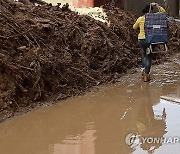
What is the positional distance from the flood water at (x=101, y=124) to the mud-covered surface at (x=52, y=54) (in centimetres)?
46

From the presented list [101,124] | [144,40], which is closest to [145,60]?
[144,40]

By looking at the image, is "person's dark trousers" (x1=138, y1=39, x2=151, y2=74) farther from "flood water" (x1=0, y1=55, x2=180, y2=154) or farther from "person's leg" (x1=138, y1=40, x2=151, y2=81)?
"flood water" (x1=0, y1=55, x2=180, y2=154)

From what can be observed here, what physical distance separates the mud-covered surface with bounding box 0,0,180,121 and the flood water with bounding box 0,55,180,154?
46cm

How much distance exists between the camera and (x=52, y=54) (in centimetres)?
802

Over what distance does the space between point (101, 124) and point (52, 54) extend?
261cm

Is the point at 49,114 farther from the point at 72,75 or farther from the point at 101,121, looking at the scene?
the point at 72,75

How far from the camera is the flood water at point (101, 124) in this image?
16.6 feet

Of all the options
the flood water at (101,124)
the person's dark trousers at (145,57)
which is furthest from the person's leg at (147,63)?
the flood water at (101,124)

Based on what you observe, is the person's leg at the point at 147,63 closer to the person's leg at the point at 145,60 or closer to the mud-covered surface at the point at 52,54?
the person's leg at the point at 145,60

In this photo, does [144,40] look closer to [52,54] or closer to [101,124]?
[52,54]

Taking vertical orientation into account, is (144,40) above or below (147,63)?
above

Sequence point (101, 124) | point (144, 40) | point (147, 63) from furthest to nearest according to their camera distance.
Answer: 1. point (147, 63)
2. point (144, 40)
3. point (101, 124)

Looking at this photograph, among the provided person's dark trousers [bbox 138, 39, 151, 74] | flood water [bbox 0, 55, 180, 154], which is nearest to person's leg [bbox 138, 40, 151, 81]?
person's dark trousers [bbox 138, 39, 151, 74]

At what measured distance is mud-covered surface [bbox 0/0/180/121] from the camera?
6.96 meters
